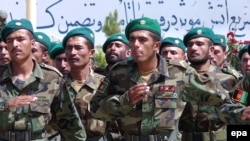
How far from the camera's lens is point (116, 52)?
7.44 meters

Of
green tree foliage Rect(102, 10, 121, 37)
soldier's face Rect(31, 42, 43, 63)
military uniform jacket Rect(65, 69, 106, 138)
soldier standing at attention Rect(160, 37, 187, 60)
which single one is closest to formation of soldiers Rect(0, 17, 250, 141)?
military uniform jacket Rect(65, 69, 106, 138)

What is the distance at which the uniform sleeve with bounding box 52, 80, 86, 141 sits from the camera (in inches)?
215

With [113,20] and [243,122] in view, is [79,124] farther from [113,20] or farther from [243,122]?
[113,20]

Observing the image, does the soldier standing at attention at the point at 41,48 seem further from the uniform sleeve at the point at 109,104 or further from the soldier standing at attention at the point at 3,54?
the uniform sleeve at the point at 109,104

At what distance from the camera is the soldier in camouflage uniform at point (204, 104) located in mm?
5422

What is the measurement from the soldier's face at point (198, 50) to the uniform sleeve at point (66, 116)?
4.29 feet

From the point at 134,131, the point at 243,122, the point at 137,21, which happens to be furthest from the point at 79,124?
the point at 243,122

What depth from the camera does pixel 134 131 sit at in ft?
17.3

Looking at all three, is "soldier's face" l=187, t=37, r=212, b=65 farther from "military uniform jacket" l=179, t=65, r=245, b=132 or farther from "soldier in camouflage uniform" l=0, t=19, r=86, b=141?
"soldier in camouflage uniform" l=0, t=19, r=86, b=141

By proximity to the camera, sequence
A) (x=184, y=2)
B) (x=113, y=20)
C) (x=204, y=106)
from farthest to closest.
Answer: (x=184, y=2) < (x=113, y=20) < (x=204, y=106)

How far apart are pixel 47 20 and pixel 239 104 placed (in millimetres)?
10576

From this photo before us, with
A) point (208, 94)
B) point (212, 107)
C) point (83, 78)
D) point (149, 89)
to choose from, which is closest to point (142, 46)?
point (149, 89)

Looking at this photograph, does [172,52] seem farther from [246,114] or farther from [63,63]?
[246,114]

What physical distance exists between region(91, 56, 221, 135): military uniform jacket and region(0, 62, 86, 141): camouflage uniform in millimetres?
296
